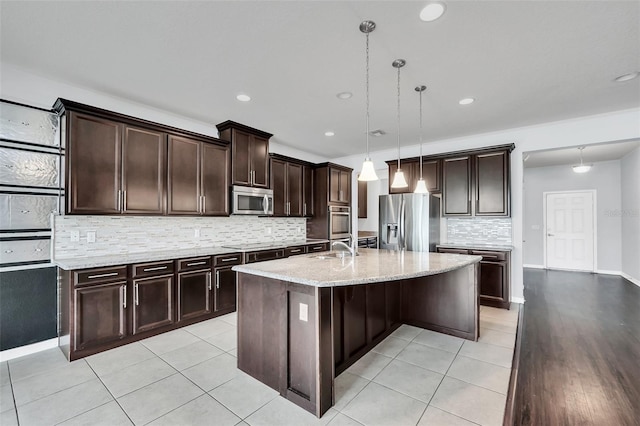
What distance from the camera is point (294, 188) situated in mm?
5289

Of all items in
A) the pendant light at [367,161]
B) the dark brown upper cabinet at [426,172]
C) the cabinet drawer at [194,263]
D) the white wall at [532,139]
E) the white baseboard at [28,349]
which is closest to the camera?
the pendant light at [367,161]

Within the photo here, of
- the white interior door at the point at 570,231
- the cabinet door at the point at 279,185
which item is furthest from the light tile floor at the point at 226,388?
the white interior door at the point at 570,231

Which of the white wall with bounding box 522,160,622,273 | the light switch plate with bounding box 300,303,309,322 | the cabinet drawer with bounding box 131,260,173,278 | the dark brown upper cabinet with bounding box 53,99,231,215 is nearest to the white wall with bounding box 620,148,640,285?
the white wall with bounding box 522,160,622,273

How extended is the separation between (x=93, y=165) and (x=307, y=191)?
132 inches

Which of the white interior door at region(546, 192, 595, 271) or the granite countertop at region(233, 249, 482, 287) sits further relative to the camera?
the white interior door at region(546, 192, 595, 271)

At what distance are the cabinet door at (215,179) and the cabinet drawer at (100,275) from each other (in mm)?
1198

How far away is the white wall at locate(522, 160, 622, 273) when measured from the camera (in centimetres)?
651

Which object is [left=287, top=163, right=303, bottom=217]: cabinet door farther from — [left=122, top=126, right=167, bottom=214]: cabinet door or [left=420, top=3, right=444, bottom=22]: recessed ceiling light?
[left=420, top=3, right=444, bottom=22]: recessed ceiling light

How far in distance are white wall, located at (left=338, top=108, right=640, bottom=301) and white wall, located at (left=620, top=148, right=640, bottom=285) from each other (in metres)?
2.43

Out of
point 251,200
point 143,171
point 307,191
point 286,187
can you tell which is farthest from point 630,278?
point 143,171

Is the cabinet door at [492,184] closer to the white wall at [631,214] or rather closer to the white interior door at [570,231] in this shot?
the white wall at [631,214]

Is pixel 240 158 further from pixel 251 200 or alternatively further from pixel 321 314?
pixel 321 314

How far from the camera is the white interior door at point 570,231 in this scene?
6.82 meters

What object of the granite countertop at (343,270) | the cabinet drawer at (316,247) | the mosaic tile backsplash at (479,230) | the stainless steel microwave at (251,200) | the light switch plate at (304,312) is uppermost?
the stainless steel microwave at (251,200)
